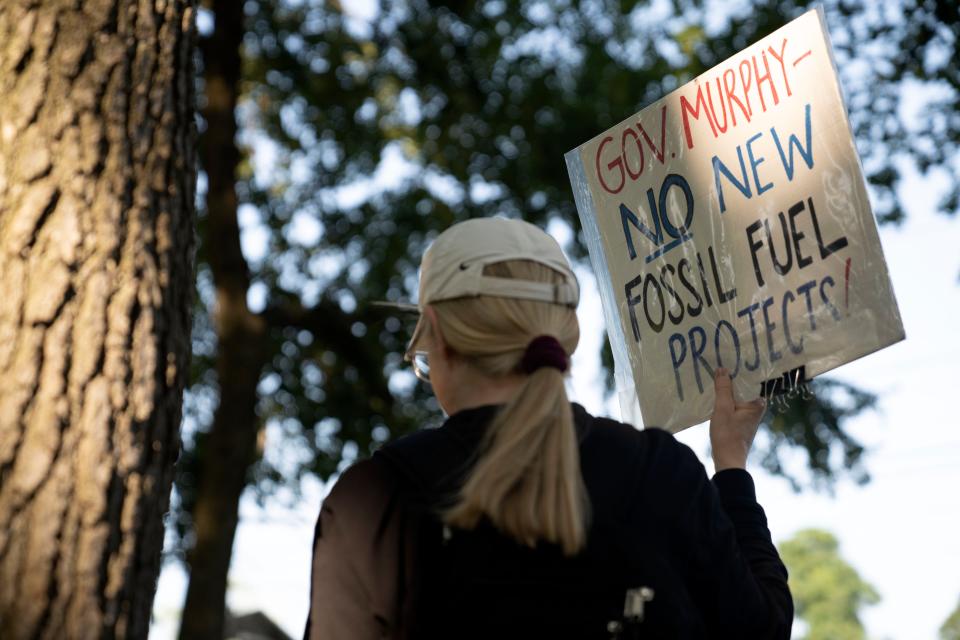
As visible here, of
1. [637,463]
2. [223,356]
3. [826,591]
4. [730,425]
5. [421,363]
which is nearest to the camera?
[637,463]

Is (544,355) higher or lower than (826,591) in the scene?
higher

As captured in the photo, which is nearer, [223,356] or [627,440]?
[627,440]

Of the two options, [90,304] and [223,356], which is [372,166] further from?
[90,304]

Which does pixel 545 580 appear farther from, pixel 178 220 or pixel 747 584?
pixel 178 220

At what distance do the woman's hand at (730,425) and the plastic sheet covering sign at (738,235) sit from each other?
1.5 inches

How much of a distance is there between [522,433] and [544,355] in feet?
0.49

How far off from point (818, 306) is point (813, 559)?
10106cm

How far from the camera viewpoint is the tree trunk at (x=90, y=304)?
2.17 metres

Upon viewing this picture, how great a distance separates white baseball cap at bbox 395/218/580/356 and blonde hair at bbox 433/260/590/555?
0.5 inches

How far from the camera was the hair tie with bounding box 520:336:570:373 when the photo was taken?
196cm

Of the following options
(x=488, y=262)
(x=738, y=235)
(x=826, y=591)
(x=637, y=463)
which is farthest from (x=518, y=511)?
(x=826, y=591)

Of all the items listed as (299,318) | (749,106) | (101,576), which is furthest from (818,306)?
(299,318)

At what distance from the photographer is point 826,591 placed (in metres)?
96.4

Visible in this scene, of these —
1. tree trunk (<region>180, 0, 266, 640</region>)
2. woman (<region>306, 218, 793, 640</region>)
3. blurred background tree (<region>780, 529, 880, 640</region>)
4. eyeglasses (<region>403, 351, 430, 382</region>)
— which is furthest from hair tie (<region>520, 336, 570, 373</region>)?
blurred background tree (<region>780, 529, 880, 640</region>)
